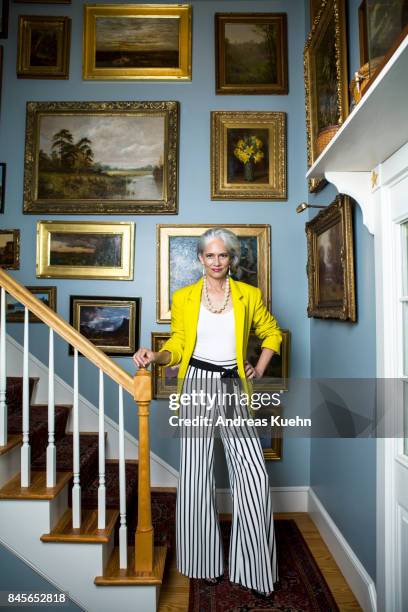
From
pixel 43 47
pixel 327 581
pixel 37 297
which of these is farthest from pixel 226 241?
pixel 43 47

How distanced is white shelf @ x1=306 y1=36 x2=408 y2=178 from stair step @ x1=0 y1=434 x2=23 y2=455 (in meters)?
1.99

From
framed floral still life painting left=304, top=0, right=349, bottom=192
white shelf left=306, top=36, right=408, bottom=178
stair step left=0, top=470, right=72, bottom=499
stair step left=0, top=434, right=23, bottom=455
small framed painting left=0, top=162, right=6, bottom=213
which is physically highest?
framed floral still life painting left=304, top=0, right=349, bottom=192

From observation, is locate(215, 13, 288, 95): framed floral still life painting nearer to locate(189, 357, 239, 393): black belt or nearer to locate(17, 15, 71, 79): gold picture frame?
locate(17, 15, 71, 79): gold picture frame

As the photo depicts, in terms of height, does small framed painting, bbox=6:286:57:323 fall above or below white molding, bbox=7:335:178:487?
above

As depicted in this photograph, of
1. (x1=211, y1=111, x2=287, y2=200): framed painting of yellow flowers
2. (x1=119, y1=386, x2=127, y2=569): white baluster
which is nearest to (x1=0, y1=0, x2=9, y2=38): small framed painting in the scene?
(x1=211, y1=111, x2=287, y2=200): framed painting of yellow flowers

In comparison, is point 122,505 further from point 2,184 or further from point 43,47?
point 43,47

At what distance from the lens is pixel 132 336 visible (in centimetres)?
331

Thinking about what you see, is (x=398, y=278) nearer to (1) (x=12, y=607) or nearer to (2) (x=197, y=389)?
(2) (x=197, y=389)

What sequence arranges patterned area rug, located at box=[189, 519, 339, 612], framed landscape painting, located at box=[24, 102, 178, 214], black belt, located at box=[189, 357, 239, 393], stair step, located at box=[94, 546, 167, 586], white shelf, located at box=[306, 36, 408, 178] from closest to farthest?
white shelf, located at box=[306, 36, 408, 178]
stair step, located at box=[94, 546, 167, 586]
patterned area rug, located at box=[189, 519, 339, 612]
black belt, located at box=[189, 357, 239, 393]
framed landscape painting, located at box=[24, 102, 178, 214]

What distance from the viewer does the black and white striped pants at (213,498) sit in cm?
222

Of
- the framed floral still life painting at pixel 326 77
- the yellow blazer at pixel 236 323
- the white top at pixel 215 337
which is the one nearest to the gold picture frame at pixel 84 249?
the yellow blazer at pixel 236 323

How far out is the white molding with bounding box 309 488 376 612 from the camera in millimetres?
2076

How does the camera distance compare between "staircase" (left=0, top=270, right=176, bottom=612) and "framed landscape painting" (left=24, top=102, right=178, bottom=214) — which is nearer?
"staircase" (left=0, top=270, right=176, bottom=612)

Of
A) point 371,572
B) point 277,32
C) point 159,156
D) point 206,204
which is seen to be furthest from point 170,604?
point 277,32
